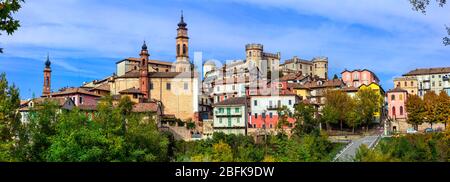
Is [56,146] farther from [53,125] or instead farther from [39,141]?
[53,125]

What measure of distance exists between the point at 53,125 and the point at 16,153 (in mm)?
6395

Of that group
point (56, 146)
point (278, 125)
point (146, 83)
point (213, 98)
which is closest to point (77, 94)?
point (146, 83)

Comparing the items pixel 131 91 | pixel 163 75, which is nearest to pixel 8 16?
pixel 131 91

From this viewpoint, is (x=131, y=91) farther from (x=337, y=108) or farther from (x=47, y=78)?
(x=337, y=108)

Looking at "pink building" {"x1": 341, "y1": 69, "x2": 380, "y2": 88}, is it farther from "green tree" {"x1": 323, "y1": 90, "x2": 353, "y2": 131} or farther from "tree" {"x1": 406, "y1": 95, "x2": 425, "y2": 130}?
"green tree" {"x1": 323, "y1": 90, "x2": 353, "y2": 131}

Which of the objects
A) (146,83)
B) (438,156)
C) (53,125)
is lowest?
(438,156)

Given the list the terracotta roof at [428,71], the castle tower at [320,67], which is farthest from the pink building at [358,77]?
the castle tower at [320,67]

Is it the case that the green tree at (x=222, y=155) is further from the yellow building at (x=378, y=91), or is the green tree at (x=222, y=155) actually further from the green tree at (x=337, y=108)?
the yellow building at (x=378, y=91)

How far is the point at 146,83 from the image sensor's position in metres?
77.8

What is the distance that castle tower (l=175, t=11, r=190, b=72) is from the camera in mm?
90250

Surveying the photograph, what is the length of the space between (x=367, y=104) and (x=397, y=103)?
40.1ft

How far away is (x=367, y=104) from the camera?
69.0 metres

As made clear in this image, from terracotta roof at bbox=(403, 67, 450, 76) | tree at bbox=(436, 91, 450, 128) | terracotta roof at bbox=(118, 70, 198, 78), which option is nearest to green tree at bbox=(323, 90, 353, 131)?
tree at bbox=(436, 91, 450, 128)

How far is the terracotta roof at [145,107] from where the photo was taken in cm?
6806
